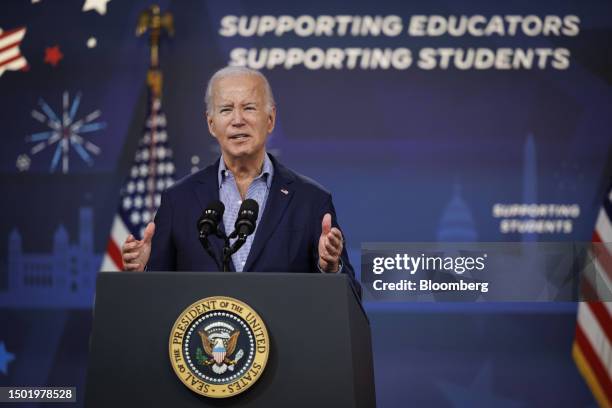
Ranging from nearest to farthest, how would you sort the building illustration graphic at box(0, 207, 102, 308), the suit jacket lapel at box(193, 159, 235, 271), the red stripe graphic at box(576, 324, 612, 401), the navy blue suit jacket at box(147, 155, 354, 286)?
the navy blue suit jacket at box(147, 155, 354, 286), the suit jacket lapel at box(193, 159, 235, 271), the red stripe graphic at box(576, 324, 612, 401), the building illustration graphic at box(0, 207, 102, 308)

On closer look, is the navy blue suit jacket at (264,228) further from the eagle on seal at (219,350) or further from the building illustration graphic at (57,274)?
the building illustration graphic at (57,274)

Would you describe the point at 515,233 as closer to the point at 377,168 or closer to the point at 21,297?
the point at 377,168

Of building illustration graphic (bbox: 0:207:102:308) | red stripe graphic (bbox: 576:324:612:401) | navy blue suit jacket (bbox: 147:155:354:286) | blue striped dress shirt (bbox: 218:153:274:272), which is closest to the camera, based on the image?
navy blue suit jacket (bbox: 147:155:354:286)

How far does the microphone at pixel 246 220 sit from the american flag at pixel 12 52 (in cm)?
319

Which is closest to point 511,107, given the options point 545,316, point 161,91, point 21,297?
point 545,316

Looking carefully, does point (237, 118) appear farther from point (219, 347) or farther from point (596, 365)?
point (596, 365)

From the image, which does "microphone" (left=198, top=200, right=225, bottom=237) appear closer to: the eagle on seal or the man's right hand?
the man's right hand

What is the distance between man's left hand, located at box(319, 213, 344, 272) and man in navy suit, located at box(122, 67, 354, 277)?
0.24 meters

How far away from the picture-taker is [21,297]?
5012 mm

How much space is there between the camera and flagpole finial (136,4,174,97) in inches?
201

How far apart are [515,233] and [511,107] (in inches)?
25.8

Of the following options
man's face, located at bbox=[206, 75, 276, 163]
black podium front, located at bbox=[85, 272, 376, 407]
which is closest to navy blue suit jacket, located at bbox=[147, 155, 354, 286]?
man's face, located at bbox=[206, 75, 276, 163]

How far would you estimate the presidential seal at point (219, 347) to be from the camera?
83.0 inches

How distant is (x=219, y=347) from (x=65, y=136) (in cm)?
321
